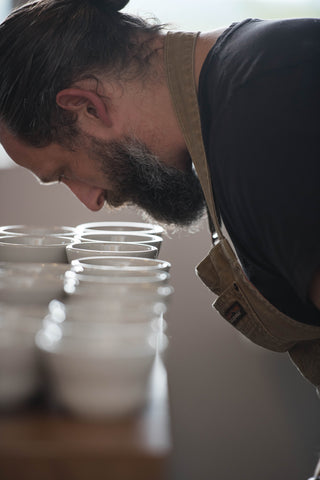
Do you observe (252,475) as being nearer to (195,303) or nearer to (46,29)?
(195,303)

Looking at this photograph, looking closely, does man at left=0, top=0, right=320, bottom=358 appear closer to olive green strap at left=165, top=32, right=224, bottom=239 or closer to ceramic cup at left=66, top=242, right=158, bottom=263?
olive green strap at left=165, top=32, right=224, bottom=239

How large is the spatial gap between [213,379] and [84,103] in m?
1.46

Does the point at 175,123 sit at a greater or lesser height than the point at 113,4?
lesser

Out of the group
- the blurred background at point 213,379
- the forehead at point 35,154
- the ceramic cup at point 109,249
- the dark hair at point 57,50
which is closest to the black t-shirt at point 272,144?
the ceramic cup at point 109,249

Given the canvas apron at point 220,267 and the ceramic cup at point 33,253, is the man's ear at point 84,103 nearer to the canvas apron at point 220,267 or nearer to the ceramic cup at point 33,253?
the canvas apron at point 220,267

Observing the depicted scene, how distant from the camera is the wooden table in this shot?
48cm

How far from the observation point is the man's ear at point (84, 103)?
1.21m

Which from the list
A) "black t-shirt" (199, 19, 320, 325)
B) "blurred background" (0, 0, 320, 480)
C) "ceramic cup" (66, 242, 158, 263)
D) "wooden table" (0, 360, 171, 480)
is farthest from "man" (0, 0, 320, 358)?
"blurred background" (0, 0, 320, 480)

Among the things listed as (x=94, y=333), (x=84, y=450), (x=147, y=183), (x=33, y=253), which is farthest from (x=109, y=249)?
(x=84, y=450)

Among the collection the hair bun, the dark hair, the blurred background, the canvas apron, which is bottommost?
the blurred background

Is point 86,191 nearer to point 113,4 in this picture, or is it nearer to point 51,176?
point 51,176

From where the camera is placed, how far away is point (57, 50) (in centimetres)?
119

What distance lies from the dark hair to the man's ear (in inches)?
0.6

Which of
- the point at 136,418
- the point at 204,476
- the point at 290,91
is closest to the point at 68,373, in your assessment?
the point at 136,418
